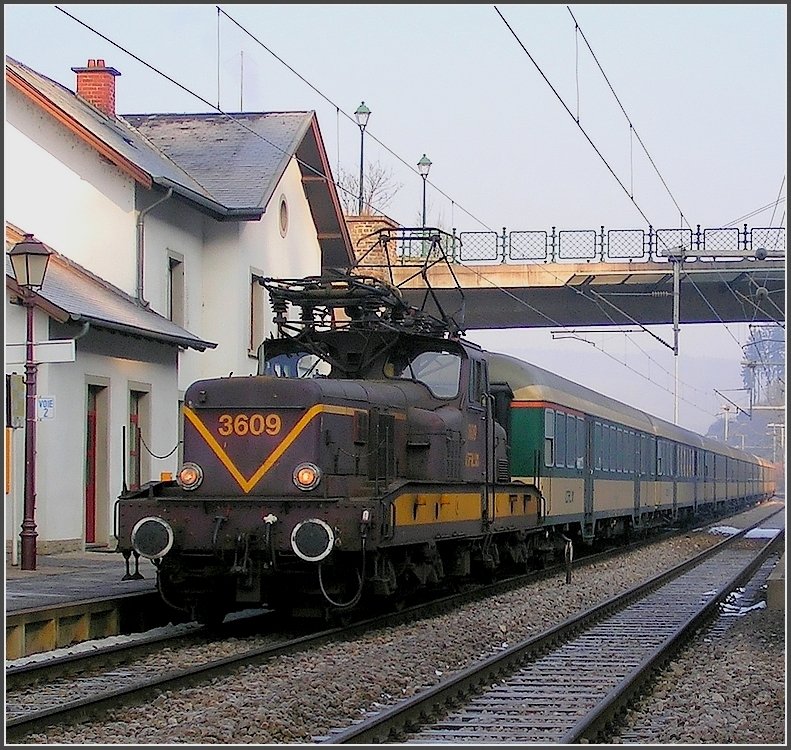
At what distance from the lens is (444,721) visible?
977cm

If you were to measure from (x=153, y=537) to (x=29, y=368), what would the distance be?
5.37 metres

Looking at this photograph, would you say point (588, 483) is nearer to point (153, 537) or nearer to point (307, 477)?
point (307, 477)

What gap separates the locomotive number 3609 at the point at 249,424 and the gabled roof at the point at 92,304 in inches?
265

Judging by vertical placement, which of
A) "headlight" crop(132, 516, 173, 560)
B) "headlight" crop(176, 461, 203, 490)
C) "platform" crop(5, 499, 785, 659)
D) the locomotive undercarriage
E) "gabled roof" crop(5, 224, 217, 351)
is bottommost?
"platform" crop(5, 499, 785, 659)

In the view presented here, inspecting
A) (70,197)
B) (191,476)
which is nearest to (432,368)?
(191,476)

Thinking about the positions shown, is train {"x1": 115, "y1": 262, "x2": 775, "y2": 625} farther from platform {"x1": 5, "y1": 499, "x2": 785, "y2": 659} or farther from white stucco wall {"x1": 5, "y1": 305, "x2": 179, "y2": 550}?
white stucco wall {"x1": 5, "y1": 305, "x2": 179, "y2": 550}

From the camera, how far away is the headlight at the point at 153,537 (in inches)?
518

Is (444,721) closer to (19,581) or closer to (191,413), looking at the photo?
(191,413)

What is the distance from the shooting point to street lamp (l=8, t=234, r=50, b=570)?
58.3 feet

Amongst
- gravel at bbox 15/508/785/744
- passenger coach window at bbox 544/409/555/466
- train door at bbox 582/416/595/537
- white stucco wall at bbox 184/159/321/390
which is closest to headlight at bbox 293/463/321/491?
gravel at bbox 15/508/785/744

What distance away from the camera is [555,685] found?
11.4 meters

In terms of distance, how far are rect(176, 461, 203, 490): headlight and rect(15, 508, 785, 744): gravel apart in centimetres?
207

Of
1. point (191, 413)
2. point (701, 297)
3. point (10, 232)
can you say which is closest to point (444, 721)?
point (191, 413)

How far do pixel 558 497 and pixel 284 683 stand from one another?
460 inches
